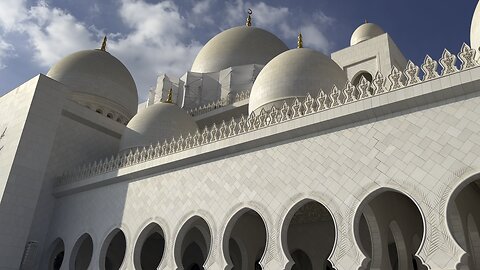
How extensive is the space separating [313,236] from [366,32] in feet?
22.8

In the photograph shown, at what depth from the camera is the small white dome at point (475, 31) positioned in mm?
7484

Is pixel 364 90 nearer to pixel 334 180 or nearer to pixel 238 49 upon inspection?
pixel 334 180

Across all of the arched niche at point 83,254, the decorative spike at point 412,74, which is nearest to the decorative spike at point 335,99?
the decorative spike at point 412,74

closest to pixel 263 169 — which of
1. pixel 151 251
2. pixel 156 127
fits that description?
pixel 156 127

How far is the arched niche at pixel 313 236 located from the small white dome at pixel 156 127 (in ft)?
11.8

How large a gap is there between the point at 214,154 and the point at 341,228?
2738mm

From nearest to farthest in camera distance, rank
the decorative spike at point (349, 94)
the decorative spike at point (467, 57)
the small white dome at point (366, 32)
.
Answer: the decorative spike at point (467, 57)
the decorative spike at point (349, 94)
the small white dome at point (366, 32)

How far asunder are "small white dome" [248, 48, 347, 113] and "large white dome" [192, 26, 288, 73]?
5.00 meters

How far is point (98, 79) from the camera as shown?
43.9 feet

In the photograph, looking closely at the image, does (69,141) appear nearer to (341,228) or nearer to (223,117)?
(223,117)

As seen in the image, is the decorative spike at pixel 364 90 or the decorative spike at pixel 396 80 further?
the decorative spike at pixel 364 90

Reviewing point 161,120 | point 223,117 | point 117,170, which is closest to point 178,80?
point 223,117

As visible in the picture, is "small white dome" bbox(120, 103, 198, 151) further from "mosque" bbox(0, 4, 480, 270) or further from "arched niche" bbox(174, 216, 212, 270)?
"arched niche" bbox(174, 216, 212, 270)

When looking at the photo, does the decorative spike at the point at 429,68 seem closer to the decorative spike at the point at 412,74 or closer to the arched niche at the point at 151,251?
the decorative spike at the point at 412,74
